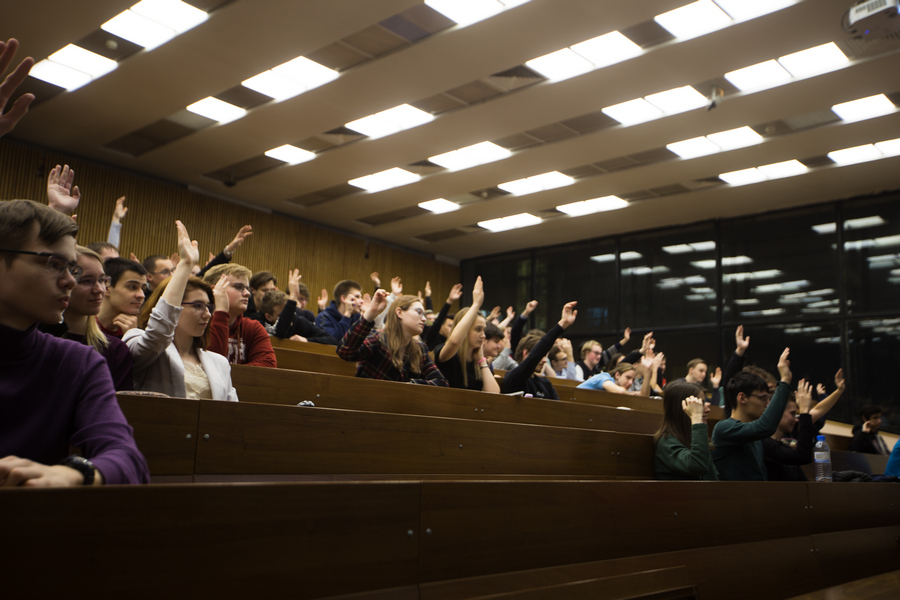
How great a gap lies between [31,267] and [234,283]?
176 cm

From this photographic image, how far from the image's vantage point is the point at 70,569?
2.50ft

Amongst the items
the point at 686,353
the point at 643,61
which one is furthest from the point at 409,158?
the point at 686,353

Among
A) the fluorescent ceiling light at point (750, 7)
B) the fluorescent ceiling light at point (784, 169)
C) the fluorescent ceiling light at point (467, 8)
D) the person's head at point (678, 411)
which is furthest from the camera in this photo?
the fluorescent ceiling light at point (784, 169)

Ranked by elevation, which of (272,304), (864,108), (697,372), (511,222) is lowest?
(697,372)

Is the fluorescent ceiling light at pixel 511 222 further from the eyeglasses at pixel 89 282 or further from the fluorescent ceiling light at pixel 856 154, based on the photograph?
the eyeglasses at pixel 89 282

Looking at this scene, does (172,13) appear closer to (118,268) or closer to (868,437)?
(118,268)

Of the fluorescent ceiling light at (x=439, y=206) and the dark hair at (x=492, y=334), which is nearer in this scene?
the dark hair at (x=492, y=334)

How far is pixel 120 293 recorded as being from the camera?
2.01 m

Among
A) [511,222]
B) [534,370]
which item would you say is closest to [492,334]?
[534,370]

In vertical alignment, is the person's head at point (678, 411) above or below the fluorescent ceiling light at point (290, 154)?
below

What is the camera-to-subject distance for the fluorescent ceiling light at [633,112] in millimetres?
5871

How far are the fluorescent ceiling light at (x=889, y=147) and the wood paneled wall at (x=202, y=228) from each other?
20.0ft

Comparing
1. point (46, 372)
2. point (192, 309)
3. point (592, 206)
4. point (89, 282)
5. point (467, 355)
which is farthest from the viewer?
point (592, 206)

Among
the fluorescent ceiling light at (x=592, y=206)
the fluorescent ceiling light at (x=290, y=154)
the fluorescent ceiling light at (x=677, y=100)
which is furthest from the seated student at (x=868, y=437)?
the fluorescent ceiling light at (x=290, y=154)
